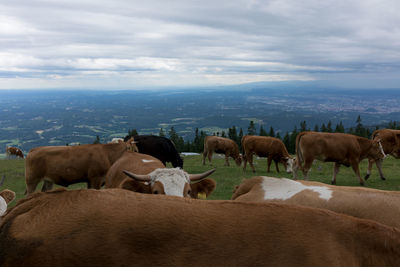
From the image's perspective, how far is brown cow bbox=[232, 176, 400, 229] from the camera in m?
4.38

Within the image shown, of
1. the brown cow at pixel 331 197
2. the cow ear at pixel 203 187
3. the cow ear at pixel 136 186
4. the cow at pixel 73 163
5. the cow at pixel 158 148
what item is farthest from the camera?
the cow at pixel 158 148

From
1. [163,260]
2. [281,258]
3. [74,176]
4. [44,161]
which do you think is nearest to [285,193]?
[281,258]

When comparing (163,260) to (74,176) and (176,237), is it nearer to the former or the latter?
(176,237)

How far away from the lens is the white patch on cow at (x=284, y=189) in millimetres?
5129

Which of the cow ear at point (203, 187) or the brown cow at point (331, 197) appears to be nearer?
the brown cow at point (331, 197)

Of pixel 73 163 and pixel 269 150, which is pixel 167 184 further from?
pixel 269 150

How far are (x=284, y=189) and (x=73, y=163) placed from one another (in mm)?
Result: 7803

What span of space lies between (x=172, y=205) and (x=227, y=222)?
42 cm

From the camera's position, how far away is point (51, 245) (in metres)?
2.03

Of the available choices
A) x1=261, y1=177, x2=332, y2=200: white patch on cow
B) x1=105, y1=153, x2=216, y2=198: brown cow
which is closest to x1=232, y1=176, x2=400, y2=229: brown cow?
x1=261, y1=177, x2=332, y2=200: white patch on cow

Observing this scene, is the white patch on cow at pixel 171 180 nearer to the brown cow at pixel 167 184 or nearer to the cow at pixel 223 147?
the brown cow at pixel 167 184

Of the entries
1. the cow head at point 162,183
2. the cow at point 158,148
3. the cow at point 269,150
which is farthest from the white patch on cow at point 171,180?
the cow at point 269,150

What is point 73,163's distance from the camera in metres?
10.6

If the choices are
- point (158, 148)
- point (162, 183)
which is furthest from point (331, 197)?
point (158, 148)
